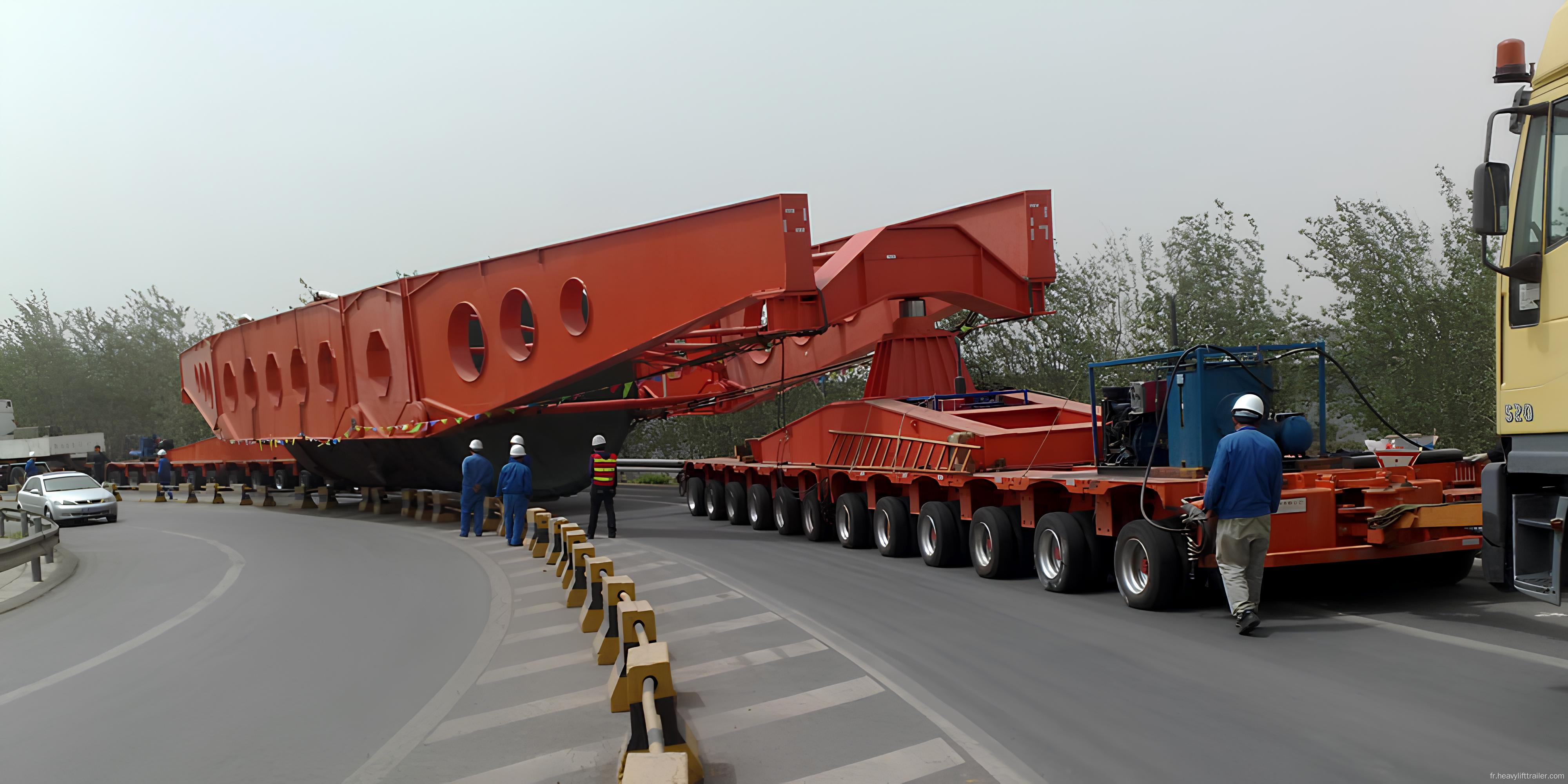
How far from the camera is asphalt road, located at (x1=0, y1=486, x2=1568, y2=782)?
576 centimetres

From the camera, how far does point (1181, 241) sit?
80.9ft

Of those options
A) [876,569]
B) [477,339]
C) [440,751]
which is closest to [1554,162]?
[440,751]

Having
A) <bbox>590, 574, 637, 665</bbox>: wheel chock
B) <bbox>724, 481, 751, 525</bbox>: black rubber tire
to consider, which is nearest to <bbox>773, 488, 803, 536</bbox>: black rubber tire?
<bbox>724, 481, 751, 525</bbox>: black rubber tire

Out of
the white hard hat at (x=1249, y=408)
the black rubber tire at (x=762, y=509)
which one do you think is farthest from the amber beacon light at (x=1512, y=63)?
the black rubber tire at (x=762, y=509)

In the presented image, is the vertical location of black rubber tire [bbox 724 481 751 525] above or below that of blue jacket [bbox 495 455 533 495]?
below

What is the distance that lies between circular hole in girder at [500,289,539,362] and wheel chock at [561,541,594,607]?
10.3 m

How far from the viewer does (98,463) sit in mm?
42375

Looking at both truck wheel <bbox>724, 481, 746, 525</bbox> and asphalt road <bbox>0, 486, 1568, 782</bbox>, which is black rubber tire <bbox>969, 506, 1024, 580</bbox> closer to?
asphalt road <bbox>0, 486, 1568, 782</bbox>

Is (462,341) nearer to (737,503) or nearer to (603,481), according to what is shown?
(603,481)

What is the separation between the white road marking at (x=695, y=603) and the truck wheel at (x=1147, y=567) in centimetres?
389

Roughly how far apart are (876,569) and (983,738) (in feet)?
24.2

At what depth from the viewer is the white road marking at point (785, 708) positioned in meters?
6.49

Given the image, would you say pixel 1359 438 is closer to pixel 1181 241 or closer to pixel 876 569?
pixel 1181 241

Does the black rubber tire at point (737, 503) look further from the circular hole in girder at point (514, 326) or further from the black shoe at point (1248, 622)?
the black shoe at point (1248, 622)
